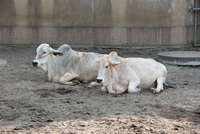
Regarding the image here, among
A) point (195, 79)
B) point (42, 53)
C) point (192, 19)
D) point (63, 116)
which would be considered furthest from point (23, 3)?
point (63, 116)

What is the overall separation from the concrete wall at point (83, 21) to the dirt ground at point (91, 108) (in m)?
3.61

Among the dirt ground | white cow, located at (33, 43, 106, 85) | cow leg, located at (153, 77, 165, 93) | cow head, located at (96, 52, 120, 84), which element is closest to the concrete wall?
the dirt ground

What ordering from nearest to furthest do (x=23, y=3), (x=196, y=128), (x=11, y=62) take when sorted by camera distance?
(x=196, y=128), (x=11, y=62), (x=23, y=3)

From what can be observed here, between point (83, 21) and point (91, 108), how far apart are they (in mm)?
6169

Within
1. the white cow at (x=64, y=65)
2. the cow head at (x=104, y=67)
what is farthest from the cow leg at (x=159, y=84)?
the white cow at (x=64, y=65)

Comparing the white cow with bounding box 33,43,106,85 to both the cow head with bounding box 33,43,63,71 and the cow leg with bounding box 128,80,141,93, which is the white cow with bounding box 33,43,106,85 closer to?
the cow head with bounding box 33,43,63,71

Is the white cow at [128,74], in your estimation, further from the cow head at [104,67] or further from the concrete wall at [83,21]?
the concrete wall at [83,21]

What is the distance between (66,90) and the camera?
618 centimetres

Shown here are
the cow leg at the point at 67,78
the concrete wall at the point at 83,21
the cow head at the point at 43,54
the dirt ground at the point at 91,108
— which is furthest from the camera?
the concrete wall at the point at 83,21

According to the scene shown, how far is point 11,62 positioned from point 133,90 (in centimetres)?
409

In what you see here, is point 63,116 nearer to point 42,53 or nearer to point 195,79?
point 42,53

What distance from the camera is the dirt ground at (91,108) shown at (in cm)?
422

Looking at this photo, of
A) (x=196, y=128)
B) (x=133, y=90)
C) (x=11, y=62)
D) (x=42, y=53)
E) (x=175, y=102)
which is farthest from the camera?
(x=11, y=62)

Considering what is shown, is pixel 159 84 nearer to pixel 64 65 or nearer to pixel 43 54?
pixel 64 65
